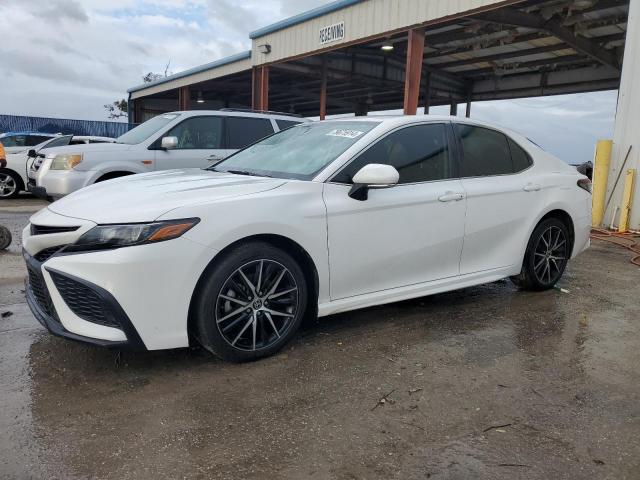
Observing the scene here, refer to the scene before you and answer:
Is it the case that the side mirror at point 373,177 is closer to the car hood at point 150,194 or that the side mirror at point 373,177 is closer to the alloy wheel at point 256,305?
the car hood at point 150,194

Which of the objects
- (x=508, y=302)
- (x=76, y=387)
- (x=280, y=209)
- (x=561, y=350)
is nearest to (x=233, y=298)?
(x=280, y=209)

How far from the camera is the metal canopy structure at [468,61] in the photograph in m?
12.3

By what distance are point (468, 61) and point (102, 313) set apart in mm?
18918

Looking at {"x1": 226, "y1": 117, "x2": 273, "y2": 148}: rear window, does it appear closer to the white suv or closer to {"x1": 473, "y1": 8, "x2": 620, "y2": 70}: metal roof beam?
the white suv

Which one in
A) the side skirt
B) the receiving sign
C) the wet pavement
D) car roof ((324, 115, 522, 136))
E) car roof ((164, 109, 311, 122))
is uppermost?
the receiving sign

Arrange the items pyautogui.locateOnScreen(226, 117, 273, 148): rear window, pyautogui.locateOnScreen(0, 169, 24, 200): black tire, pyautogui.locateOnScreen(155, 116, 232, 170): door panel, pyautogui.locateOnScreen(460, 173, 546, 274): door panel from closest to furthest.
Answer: pyautogui.locateOnScreen(460, 173, 546, 274): door panel < pyautogui.locateOnScreen(155, 116, 232, 170): door panel < pyautogui.locateOnScreen(226, 117, 273, 148): rear window < pyautogui.locateOnScreen(0, 169, 24, 200): black tire

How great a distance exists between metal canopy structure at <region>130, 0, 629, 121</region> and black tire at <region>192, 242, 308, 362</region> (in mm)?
8191

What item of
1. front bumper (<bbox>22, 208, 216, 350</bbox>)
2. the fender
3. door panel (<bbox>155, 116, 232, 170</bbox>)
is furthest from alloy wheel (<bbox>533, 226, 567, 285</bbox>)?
the fender

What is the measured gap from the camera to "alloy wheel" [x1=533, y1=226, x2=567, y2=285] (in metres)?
4.78

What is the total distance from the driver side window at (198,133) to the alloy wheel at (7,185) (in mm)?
6449

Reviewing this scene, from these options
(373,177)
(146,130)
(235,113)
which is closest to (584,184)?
(373,177)

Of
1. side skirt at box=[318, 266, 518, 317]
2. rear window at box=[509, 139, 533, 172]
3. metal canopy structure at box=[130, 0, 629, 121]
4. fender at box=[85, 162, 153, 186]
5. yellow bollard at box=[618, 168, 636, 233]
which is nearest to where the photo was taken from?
side skirt at box=[318, 266, 518, 317]

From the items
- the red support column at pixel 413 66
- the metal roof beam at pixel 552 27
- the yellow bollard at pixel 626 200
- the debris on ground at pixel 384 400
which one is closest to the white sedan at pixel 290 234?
the debris on ground at pixel 384 400

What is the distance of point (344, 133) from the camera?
12.8 ft
